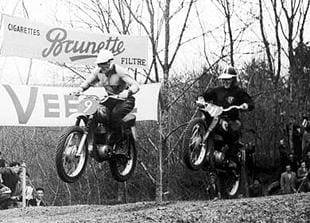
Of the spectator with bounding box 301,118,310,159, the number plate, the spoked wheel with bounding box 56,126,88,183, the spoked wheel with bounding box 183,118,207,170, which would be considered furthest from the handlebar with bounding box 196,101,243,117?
the spectator with bounding box 301,118,310,159

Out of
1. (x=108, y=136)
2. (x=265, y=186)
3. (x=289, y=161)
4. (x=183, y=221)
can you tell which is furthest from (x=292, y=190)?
(x=183, y=221)

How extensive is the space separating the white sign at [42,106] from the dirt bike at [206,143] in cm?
114

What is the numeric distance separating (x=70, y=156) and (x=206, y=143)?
2.60 metres

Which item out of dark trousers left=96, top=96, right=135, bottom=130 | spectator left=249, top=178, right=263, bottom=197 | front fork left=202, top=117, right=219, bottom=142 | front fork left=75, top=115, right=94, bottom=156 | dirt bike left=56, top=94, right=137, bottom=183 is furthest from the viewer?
spectator left=249, top=178, right=263, bottom=197

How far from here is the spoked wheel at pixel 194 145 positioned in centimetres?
1155

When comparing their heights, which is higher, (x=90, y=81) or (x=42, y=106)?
(x=90, y=81)

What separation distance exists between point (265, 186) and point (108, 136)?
27.1ft

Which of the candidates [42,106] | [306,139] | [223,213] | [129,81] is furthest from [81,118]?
[306,139]

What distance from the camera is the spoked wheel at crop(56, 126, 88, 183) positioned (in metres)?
10.5

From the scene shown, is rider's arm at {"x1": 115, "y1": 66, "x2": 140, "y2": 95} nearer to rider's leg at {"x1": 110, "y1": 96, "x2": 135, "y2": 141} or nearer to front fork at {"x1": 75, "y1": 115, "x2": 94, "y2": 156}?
rider's leg at {"x1": 110, "y1": 96, "x2": 135, "y2": 141}

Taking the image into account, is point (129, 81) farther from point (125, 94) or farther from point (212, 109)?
point (212, 109)

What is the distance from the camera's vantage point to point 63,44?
12258mm

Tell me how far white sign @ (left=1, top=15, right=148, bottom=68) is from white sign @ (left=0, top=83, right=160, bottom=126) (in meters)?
0.61

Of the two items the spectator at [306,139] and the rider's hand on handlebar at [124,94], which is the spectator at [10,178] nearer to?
the rider's hand on handlebar at [124,94]
